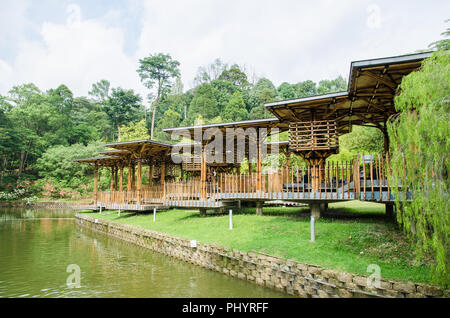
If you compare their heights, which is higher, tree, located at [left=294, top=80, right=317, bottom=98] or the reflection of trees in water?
tree, located at [left=294, top=80, right=317, bottom=98]

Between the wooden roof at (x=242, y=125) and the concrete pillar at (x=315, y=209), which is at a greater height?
the wooden roof at (x=242, y=125)

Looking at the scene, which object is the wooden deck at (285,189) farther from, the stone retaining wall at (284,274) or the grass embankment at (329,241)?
the stone retaining wall at (284,274)

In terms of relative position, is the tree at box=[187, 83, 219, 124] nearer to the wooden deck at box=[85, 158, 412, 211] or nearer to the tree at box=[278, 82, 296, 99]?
the tree at box=[278, 82, 296, 99]

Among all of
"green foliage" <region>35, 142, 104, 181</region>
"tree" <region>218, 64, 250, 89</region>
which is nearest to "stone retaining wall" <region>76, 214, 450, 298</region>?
"green foliage" <region>35, 142, 104, 181</region>

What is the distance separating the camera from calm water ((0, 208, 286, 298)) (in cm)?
729

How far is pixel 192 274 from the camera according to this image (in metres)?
8.73

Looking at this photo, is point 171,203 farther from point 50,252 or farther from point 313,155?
point 313,155

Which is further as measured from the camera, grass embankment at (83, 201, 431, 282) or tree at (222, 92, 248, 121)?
tree at (222, 92, 248, 121)

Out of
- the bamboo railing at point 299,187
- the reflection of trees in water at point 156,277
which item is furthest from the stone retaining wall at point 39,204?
the reflection of trees in water at point 156,277

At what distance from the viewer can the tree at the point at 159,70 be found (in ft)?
154

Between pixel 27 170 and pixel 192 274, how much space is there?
44.5 metres

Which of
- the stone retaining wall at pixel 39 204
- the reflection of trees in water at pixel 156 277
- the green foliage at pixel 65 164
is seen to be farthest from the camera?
the green foliage at pixel 65 164

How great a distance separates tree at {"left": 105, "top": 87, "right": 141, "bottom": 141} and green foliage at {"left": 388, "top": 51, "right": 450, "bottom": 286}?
43953 mm

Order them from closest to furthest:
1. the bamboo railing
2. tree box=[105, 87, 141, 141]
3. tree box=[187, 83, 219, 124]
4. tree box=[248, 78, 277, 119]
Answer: the bamboo railing, tree box=[187, 83, 219, 124], tree box=[248, 78, 277, 119], tree box=[105, 87, 141, 141]
